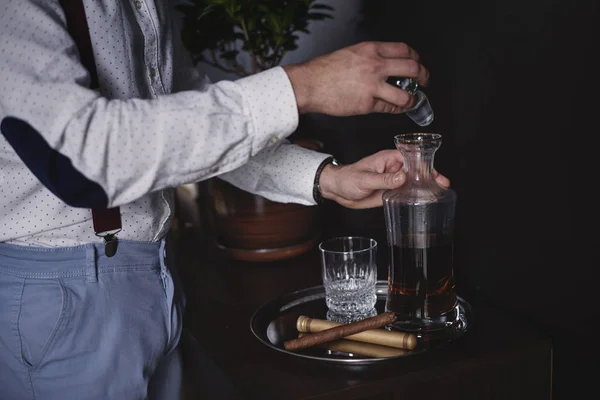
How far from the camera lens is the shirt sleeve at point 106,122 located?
84cm

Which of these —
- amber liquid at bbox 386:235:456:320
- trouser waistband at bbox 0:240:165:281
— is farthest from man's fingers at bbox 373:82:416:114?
trouser waistband at bbox 0:240:165:281

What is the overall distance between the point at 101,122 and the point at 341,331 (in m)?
0.51

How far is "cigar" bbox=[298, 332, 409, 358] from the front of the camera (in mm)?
1090

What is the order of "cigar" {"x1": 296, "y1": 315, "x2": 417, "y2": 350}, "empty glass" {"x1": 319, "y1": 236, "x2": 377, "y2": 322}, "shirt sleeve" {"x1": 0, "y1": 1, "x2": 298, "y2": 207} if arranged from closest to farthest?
"shirt sleeve" {"x1": 0, "y1": 1, "x2": 298, "y2": 207} → "cigar" {"x1": 296, "y1": 315, "x2": 417, "y2": 350} → "empty glass" {"x1": 319, "y1": 236, "x2": 377, "y2": 322}

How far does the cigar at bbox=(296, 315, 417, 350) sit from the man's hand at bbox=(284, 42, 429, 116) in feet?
1.24

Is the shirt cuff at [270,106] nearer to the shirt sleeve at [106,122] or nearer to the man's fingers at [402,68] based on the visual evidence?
the shirt sleeve at [106,122]

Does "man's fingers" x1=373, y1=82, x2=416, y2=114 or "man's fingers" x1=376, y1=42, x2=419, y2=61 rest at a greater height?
"man's fingers" x1=376, y1=42, x2=419, y2=61

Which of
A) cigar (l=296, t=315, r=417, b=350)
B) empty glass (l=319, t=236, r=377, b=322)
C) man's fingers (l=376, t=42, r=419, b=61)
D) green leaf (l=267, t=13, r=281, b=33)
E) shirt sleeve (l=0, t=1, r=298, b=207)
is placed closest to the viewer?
shirt sleeve (l=0, t=1, r=298, b=207)

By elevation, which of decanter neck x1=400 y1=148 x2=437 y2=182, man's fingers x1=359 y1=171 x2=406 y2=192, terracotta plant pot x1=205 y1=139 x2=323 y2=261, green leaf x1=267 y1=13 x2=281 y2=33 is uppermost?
green leaf x1=267 y1=13 x2=281 y2=33

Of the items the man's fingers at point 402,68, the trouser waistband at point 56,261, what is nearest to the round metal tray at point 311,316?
the trouser waistband at point 56,261

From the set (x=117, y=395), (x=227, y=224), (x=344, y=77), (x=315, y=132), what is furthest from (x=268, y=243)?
(x=344, y=77)

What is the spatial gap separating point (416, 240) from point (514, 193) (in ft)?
0.90

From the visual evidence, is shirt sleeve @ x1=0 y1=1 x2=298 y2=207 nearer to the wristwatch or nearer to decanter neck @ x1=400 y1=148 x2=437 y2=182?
decanter neck @ x1=400 y1=148 x2=437 y2=182

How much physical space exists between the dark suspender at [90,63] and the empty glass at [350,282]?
1.25 ft
